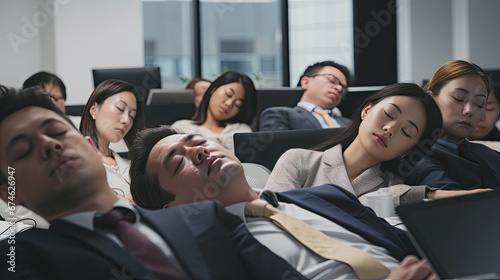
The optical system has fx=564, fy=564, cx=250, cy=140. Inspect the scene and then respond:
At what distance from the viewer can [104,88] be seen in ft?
8.18

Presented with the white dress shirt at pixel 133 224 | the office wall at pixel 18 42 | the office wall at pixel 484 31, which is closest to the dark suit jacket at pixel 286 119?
the white dress shirt at pixel 133 224

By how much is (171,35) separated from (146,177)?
6684 mm

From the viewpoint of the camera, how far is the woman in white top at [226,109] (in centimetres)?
349

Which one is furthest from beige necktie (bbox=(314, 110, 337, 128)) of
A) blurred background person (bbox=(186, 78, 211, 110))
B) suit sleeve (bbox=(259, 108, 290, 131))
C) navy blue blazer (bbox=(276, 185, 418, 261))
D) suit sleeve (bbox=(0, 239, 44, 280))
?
suit sleeve (bbox=(0, 239, 44, 280))

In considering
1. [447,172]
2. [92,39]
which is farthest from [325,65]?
[92,39]

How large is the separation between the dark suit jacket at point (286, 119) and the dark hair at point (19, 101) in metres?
2.12

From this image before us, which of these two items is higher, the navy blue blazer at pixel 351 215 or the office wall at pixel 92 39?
the office wall at pixel 92 39

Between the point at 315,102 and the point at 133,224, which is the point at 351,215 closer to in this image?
the point at 133,224

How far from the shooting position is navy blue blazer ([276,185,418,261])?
1522 mm

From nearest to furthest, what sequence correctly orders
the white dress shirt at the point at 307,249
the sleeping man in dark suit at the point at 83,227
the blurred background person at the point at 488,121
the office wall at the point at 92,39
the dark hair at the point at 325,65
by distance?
1. the sleeping man in dark suit at the point at 83,227
2. the white dress shirt at the point at 307,249
3. the blurred background person at the point at 488,121
4. the dark hair at the point at 325,65
5. the office wall at the point at 92,39

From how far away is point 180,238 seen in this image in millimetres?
1224

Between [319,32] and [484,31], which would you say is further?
[319,32]

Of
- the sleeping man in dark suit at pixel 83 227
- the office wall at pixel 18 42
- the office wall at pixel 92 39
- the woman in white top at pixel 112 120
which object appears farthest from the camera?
the office wall at pixel 92 39

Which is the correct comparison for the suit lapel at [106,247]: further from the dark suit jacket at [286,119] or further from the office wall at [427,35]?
the office wall at [427,35]
